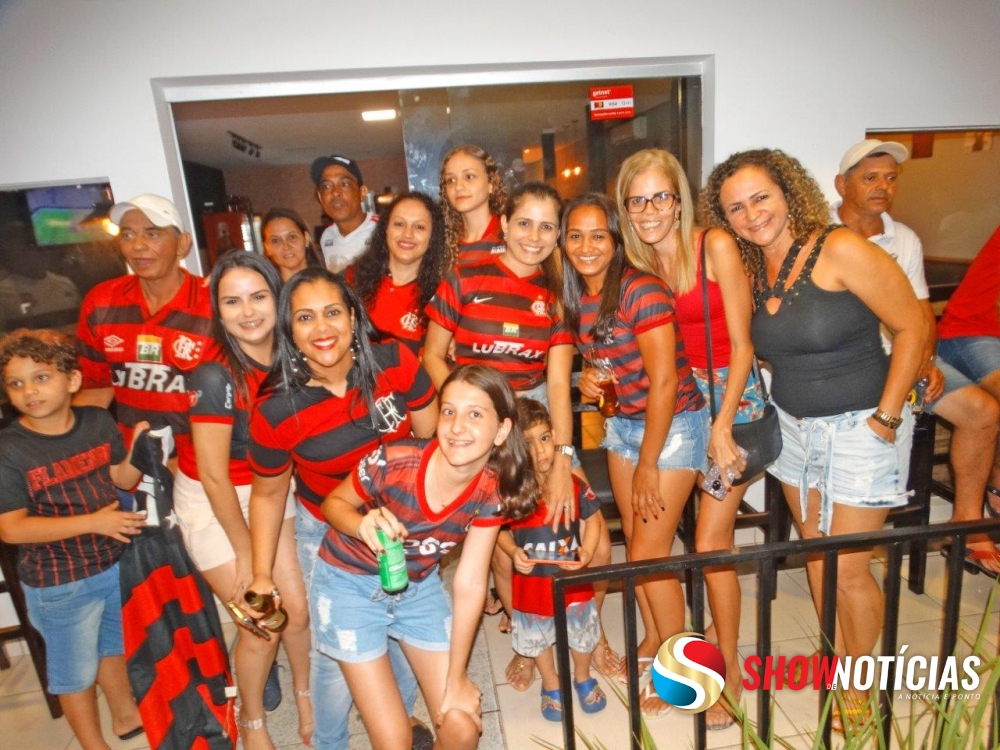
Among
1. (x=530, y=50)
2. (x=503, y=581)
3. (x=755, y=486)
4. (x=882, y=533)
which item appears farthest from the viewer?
(x=755, y=486)

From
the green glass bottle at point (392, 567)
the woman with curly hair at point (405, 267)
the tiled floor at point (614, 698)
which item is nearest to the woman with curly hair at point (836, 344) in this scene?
the tiled floor at point (614, 698)

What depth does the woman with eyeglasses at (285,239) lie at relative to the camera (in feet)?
9.37

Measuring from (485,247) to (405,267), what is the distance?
39 cm

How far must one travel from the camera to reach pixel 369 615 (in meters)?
1.87

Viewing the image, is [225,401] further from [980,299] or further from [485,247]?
[980,299]

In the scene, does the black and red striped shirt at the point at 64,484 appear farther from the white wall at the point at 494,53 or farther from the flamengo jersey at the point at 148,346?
the white wall at the point at 494,53

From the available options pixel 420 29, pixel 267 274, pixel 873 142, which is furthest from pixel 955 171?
pixel 267 274

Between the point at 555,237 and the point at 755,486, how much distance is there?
207 cm

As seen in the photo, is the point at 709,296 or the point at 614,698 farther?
the point at 614,698

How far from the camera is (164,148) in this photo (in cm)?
271

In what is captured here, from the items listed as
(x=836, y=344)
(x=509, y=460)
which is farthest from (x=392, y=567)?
(x=836, y=344)

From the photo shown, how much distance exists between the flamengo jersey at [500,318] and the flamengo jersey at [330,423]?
14.4 inches

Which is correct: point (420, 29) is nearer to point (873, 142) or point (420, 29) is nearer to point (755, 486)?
point (873, 142)

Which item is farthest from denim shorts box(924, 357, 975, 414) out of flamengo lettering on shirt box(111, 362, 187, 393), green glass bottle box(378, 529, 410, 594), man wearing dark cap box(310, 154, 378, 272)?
flamengo lettering on shirt box(111, 362, 187, 393)
